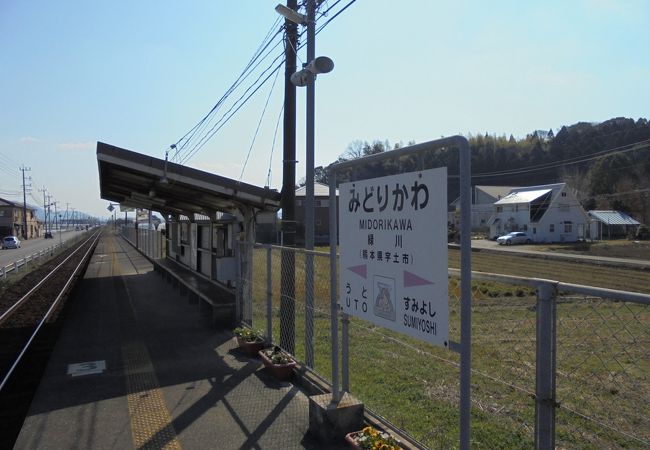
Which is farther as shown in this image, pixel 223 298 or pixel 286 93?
pixel 223 298

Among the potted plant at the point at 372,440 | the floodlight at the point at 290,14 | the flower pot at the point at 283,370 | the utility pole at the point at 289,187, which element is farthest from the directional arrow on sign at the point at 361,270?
the floodlight at the point at 290,14

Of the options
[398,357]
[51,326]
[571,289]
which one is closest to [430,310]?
[571,289]

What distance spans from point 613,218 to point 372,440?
191 ft

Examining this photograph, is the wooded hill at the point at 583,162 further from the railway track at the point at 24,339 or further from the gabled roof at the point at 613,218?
the railway track at the point at 24,339

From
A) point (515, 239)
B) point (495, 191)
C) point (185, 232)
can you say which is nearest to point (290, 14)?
point (185, 232)

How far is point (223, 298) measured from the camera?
8836 millimetres

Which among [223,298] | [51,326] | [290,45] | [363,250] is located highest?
[290,45]

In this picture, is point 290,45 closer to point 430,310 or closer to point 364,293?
point 364,293

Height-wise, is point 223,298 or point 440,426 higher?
point 223,298

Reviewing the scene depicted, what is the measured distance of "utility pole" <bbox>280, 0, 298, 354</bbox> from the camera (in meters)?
6.46

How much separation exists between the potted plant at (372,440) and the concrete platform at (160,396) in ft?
1.07

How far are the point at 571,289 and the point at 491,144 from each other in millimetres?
110804

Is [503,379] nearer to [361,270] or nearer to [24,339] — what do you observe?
[361,270]

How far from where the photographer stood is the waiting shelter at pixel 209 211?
7859mm
